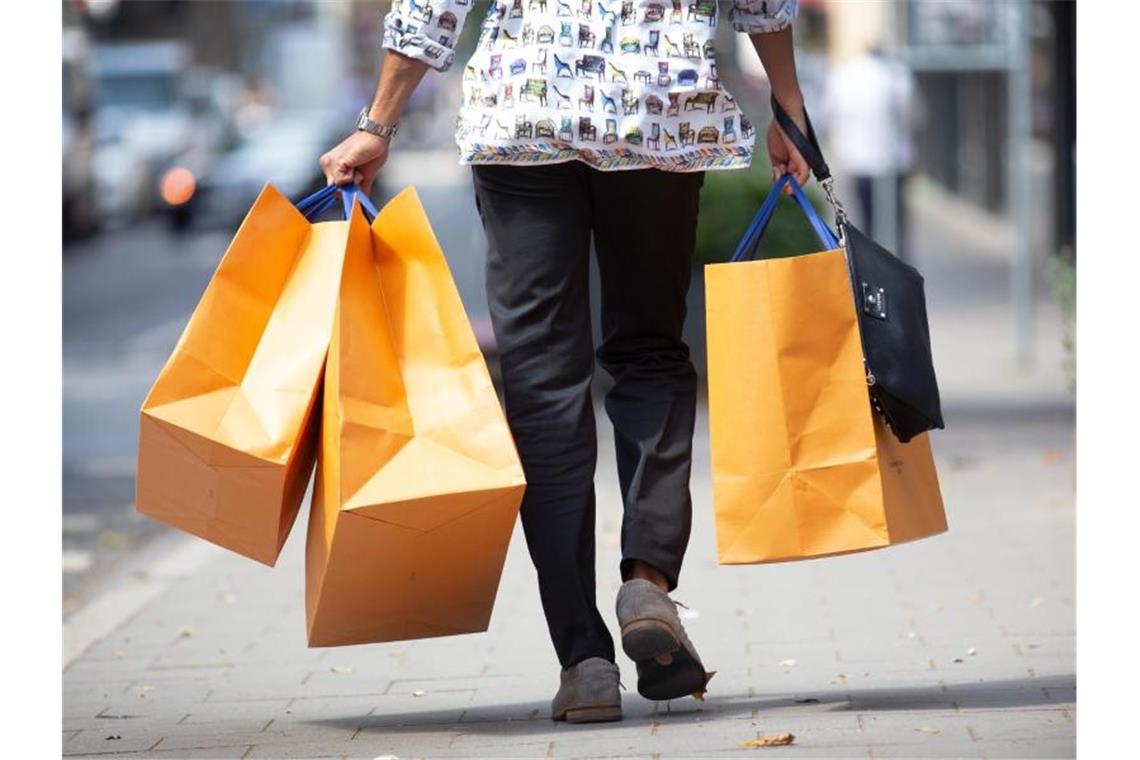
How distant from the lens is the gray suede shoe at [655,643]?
12.9ft

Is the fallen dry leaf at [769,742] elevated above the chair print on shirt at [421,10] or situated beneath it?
situated beneath

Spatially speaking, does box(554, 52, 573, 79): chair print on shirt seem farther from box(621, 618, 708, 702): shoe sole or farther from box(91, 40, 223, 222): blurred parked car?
box(91, 40, 223, 222): blurred parked car

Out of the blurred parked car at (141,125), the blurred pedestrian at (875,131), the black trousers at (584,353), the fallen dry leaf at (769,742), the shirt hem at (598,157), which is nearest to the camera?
the fallen dry leaf at (769,742)

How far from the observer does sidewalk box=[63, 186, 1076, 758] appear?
13.1 feet

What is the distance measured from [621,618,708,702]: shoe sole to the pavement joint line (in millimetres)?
1924

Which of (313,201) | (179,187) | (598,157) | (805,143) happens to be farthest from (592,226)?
(179,187)

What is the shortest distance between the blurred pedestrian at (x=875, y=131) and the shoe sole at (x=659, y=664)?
34.8 ft

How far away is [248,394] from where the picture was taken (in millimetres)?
3951

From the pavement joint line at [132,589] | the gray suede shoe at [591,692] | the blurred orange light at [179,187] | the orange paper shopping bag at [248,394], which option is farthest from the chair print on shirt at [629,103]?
the blurred orange light at [179,187]

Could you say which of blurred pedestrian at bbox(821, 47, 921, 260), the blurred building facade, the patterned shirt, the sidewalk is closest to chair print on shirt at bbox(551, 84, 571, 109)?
the patterned shirt

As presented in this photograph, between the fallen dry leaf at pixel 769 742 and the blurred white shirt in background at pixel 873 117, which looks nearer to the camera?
the fallen dry leaf at pixel 769 742

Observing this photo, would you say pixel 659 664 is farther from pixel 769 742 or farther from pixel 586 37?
pixel 586 37

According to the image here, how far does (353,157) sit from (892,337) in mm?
1059

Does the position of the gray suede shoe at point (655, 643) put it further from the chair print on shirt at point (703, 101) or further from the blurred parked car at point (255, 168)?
the blurred parked car at point (255, 168)
